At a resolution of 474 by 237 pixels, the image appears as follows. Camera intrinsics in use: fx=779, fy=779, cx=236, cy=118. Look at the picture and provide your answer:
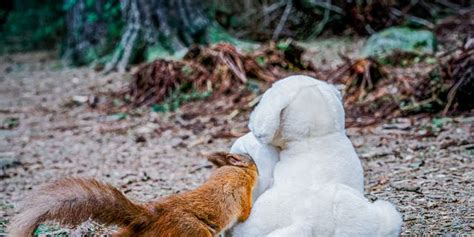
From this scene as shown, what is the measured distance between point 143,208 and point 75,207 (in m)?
0.18

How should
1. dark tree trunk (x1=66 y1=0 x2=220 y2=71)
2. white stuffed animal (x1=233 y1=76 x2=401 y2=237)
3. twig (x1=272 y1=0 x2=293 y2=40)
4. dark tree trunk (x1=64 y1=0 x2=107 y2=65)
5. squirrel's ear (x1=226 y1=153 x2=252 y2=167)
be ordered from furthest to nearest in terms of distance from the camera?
dark tree trunk (x1=64 y1=0 x2=107 y2=65)
twig (x1=272 y1=0 x2=293 y2=40)
dark tree trunk (x1=66 y1=0 x2=220 y2=71)
squirrel's ear (x1=226 y1=153 x2=252 y2=167)
white stuffed animal (x1=233 y1=76 x2=401 y2=237)

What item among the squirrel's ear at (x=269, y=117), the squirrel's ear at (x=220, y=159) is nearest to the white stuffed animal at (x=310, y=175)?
the squirrel's ear at (x=269, y=117)

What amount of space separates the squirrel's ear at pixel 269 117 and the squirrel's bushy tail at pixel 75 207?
351 mm

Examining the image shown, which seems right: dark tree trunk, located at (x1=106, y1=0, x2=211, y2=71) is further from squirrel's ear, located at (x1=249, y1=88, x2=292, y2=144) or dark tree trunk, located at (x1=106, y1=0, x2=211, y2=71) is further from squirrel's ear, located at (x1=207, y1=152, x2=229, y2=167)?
squirrel's ear, located at (x1=249, y1=88, x2=292, y2=144)

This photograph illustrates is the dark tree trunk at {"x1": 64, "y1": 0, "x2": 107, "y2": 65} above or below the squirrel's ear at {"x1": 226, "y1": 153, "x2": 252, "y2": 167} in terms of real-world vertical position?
below

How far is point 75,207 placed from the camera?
182cm

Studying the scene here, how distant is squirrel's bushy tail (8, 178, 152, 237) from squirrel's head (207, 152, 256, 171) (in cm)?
31

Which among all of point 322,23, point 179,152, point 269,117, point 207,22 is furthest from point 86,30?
point 269,117

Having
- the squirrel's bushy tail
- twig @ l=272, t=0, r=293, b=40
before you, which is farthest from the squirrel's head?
twig @ l=272, t=0, r=293, b=40

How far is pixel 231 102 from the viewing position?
5758 millimetres

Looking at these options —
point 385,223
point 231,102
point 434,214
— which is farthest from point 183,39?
point 385,223

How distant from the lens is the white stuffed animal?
76.4 inches

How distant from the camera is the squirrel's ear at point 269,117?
199cm

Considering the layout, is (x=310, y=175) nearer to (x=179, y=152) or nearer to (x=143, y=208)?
(x=143, y=208)
